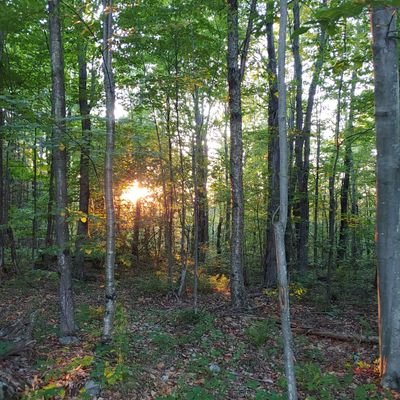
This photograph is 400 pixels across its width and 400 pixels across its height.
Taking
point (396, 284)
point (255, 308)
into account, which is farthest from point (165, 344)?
point (396, 284)

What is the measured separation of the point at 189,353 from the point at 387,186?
4276 mm

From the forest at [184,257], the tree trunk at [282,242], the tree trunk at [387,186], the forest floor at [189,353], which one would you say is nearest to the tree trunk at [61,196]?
the forest at [184,257]

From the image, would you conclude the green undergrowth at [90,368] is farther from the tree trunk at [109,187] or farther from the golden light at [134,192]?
the golden light at [134,192]

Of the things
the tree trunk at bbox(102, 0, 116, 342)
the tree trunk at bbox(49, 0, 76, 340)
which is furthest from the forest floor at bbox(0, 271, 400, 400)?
the tree trunk at bbox(49, 0, 76, 340)

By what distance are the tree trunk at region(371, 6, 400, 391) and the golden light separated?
7663 millimetres

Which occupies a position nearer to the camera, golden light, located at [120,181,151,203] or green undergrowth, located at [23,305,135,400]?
green undergrowth, located at [23,305,135,400]

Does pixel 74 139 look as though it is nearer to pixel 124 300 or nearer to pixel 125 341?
pixel 125 341

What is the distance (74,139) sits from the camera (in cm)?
585

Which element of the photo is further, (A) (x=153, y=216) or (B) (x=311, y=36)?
(B) (x=311, y=36)

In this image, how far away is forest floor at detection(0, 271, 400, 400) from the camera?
4676 mm

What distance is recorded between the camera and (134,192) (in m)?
12.0

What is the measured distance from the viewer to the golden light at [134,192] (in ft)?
37.1

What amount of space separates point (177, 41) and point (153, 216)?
251 inches

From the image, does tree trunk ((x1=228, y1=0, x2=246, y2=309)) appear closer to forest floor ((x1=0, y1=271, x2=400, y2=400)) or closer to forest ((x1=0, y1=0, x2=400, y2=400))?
forest ((x1=0, y1=0, x2=400, y2=400))
